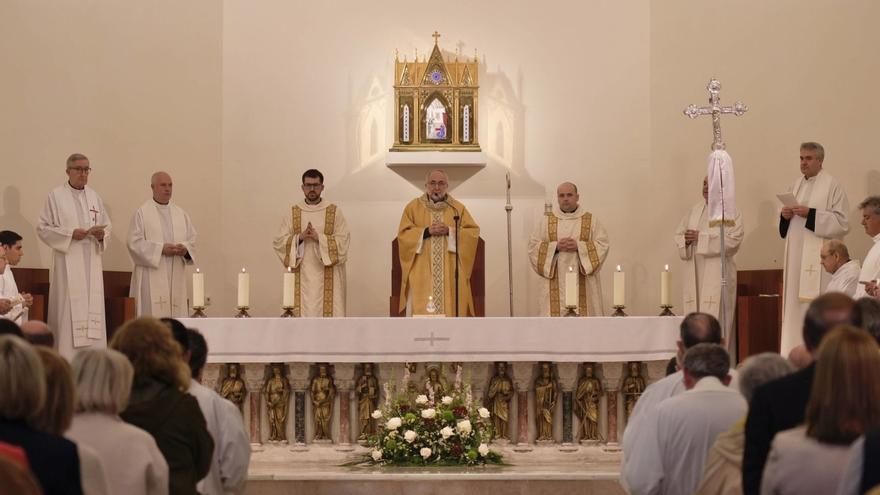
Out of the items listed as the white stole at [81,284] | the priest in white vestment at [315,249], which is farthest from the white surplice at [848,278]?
the white stole at [81,284]

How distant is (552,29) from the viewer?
12.8 metres

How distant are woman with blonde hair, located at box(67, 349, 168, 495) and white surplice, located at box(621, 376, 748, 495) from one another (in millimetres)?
1788

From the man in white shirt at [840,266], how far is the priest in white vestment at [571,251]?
2.17m

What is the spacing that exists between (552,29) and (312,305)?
3.64 meters

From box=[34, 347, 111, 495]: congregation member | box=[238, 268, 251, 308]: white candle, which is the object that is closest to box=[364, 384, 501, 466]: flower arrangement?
box=[238, 268, 251, 308]: white candle

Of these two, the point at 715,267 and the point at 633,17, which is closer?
the point at 715,267

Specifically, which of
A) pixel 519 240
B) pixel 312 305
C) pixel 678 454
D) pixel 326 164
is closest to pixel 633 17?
pixel 519 240

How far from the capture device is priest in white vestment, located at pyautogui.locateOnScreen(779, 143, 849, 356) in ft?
34.1

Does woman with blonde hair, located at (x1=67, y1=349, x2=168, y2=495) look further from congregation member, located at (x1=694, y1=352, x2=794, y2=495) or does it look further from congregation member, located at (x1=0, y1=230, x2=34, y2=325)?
congregation member, located at (x1=0, y1=230, x2=34, y2=325)

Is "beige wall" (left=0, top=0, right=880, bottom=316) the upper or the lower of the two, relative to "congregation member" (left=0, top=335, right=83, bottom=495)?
upper

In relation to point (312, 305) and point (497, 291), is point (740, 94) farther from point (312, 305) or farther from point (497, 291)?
point (312, 305)

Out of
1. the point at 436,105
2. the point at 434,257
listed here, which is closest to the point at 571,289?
the point at 434,257

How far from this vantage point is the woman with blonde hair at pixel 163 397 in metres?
4.46

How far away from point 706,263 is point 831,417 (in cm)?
790
